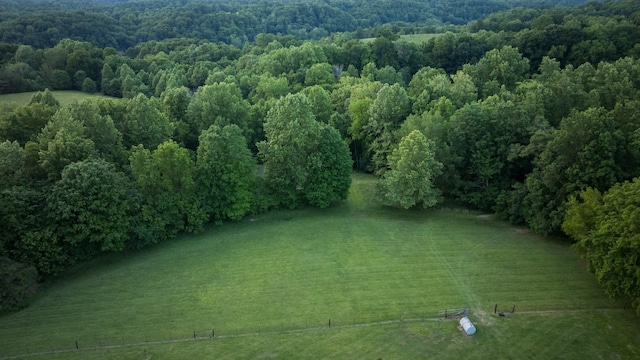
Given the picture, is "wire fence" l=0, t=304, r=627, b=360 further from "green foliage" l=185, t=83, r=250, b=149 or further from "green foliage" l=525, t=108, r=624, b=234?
"green foliage" l=185, t=83, r=250, b=149

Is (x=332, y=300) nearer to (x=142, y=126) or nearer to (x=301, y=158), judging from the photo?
(x=301, y=158)

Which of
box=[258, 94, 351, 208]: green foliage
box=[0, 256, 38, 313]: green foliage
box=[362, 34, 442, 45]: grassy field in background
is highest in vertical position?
box=[362, 34, 442, 45]: grassy field in background

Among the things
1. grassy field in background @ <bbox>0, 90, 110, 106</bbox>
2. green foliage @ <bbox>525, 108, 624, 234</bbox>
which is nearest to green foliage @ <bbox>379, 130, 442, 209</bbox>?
green foliage @ <bbox>525, 108, 624, 234</bbox>

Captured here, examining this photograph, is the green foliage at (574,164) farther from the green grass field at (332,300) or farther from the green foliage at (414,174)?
the green foliage at (414,174)

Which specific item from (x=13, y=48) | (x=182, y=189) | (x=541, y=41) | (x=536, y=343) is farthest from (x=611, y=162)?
(x=13, y=48)

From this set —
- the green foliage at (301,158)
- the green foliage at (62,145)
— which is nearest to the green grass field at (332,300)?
the green foliage at (301,158)
